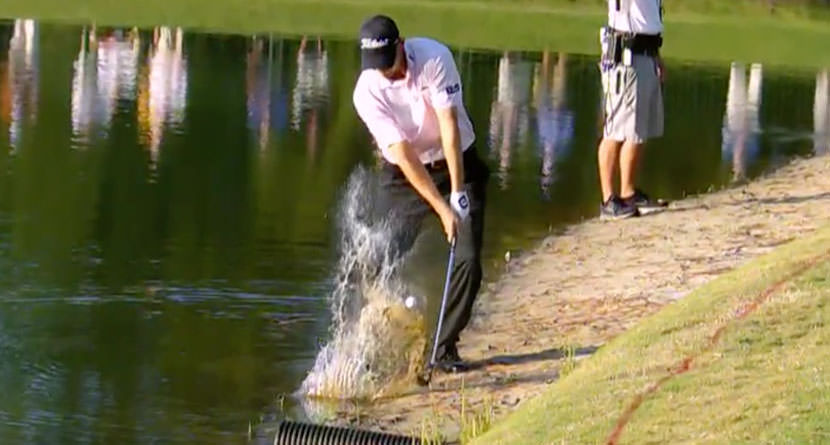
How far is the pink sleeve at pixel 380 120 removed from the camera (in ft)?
28.3

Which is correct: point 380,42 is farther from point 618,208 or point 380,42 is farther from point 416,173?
point 618,208

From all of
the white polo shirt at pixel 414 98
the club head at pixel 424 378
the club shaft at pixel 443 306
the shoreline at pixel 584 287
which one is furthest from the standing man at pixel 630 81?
the club head at pixel 424 378

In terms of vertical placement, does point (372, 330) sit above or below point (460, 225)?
below

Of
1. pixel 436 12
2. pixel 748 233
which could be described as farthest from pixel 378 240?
pixel 436 12

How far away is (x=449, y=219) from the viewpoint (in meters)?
8.67

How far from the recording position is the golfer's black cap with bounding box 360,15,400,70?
8.41m

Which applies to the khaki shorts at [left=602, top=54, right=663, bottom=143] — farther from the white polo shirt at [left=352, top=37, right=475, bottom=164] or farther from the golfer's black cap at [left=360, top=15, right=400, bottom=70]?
the golfer's black cap at [left=360, top=15, right=400, bottom=70]

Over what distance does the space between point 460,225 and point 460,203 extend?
0.16 meters

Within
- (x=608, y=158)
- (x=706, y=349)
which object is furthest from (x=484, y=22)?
(x=706, y=349)

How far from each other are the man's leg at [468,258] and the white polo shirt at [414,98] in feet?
0.63

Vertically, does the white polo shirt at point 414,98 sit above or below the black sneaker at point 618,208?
above

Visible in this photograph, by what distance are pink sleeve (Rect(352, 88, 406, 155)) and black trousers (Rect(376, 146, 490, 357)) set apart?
0.36 m

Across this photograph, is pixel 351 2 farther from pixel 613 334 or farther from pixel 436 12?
pixel 613 334

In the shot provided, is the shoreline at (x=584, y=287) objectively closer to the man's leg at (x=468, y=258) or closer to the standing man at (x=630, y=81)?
the man's leg at (x=468, y=258)
